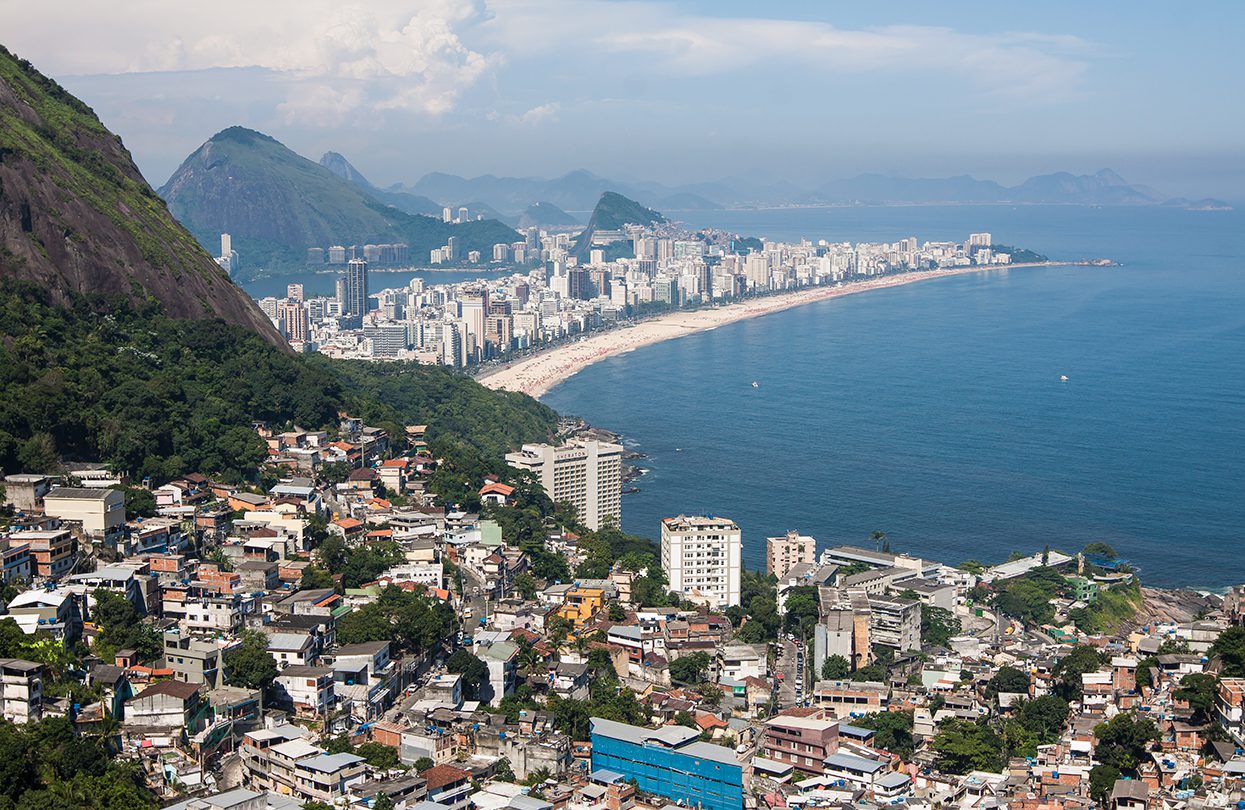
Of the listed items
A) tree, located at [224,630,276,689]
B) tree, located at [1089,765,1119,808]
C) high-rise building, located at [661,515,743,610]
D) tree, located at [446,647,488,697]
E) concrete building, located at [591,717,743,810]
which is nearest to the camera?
concrete building, located at [591,717,743,810]

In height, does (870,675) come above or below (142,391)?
below

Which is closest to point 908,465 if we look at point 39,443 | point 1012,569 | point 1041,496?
point 1041,496

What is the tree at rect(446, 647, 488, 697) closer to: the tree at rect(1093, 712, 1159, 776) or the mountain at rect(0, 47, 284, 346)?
the tree at rect(1093, 712, 1159, 776)

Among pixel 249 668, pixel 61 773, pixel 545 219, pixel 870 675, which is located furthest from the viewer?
pixel 545 219

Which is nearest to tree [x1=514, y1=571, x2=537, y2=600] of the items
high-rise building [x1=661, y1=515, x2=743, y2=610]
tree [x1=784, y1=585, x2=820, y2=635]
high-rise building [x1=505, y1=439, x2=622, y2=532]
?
high-rise building [x1=661, y1=515, x2=743, y2=610]

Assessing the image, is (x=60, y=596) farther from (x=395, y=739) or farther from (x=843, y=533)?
(x=843, y=533)

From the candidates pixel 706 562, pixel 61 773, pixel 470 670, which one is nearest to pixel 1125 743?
pixel 470 670

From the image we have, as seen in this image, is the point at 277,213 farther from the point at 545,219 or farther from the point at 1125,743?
the point at 1125,743
